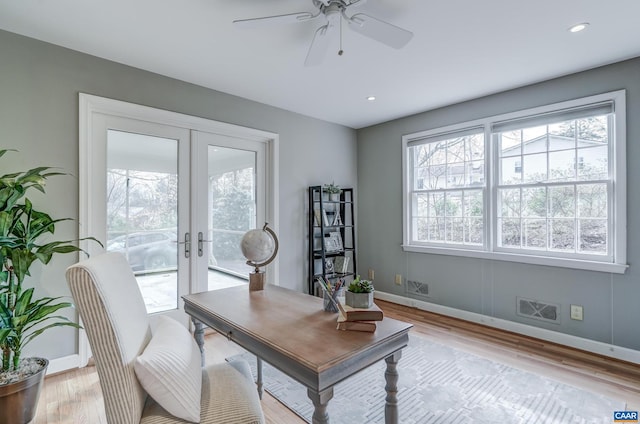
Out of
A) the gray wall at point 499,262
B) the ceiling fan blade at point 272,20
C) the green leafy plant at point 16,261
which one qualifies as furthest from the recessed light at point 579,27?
the green leafy plant at point 16,261

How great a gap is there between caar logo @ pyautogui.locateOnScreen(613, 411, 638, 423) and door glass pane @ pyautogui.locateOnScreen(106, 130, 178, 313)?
11.5 ft

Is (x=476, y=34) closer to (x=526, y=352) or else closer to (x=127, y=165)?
(x=526, y=352)

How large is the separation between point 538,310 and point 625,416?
1.27 meters

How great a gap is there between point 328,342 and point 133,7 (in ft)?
7.49

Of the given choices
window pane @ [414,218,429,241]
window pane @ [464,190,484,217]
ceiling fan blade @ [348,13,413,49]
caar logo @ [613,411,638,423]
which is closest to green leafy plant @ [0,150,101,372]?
ceiling fan blade @ [348,13,413,49]

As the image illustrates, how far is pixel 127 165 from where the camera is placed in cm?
282

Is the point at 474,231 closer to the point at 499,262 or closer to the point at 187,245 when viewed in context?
the point at 499,262

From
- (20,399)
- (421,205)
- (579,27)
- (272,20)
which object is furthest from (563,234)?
(20,399)

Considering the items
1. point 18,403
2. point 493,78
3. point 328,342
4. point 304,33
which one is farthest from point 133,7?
point 493,78

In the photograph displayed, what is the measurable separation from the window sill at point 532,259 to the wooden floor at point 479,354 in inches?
30.0

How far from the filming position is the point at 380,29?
1769 millimetres

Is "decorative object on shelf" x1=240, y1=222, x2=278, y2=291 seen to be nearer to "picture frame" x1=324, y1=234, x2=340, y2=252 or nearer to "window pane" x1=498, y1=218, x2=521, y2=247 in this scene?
"picture frame" x1=324, y1=234, x2=340, y2=252

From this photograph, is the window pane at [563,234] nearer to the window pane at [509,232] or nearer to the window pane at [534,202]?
the window pane at [534,202]

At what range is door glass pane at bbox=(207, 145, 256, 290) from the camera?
3.34 m
